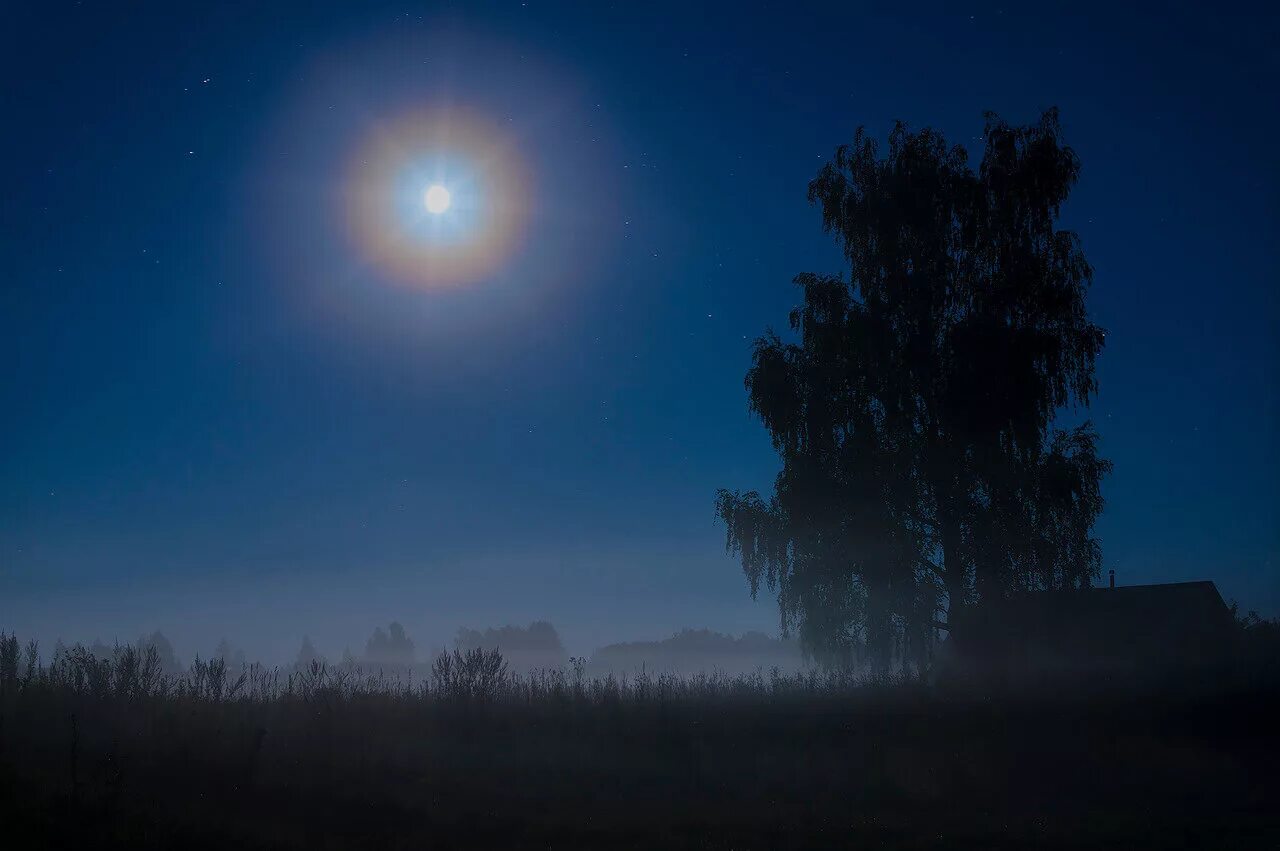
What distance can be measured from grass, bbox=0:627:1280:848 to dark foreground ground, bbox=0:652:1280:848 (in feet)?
0.16

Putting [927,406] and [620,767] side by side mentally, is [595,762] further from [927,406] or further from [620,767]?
[927,406]

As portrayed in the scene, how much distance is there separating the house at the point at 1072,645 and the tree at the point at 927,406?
2.21ft

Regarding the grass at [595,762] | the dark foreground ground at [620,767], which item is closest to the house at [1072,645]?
the grass at [595,762]

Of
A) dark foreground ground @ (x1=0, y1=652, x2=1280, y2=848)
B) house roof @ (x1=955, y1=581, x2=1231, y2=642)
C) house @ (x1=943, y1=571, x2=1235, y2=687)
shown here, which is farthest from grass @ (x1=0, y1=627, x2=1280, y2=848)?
house roof @ (x1=955, y1=581, x2=1231, y2=642)

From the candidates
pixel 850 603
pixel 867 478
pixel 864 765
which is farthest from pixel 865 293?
pixel 864 765

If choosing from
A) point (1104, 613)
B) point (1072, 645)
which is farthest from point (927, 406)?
point (1104, 613)

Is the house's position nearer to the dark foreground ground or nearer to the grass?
the grass

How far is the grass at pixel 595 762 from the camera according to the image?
30.0 ft

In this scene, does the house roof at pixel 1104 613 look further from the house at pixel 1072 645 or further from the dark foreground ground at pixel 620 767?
the dark foreground ground at pixel 620 767

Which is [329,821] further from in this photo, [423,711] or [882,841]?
[882,841]

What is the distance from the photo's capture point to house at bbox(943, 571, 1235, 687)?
699 inches

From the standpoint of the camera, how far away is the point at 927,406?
20031mm

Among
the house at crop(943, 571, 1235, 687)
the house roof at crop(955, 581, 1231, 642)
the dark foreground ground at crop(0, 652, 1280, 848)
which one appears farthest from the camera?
the house roof at crop(955, 581, 1231, 642)

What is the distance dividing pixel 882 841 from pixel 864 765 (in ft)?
13.0
